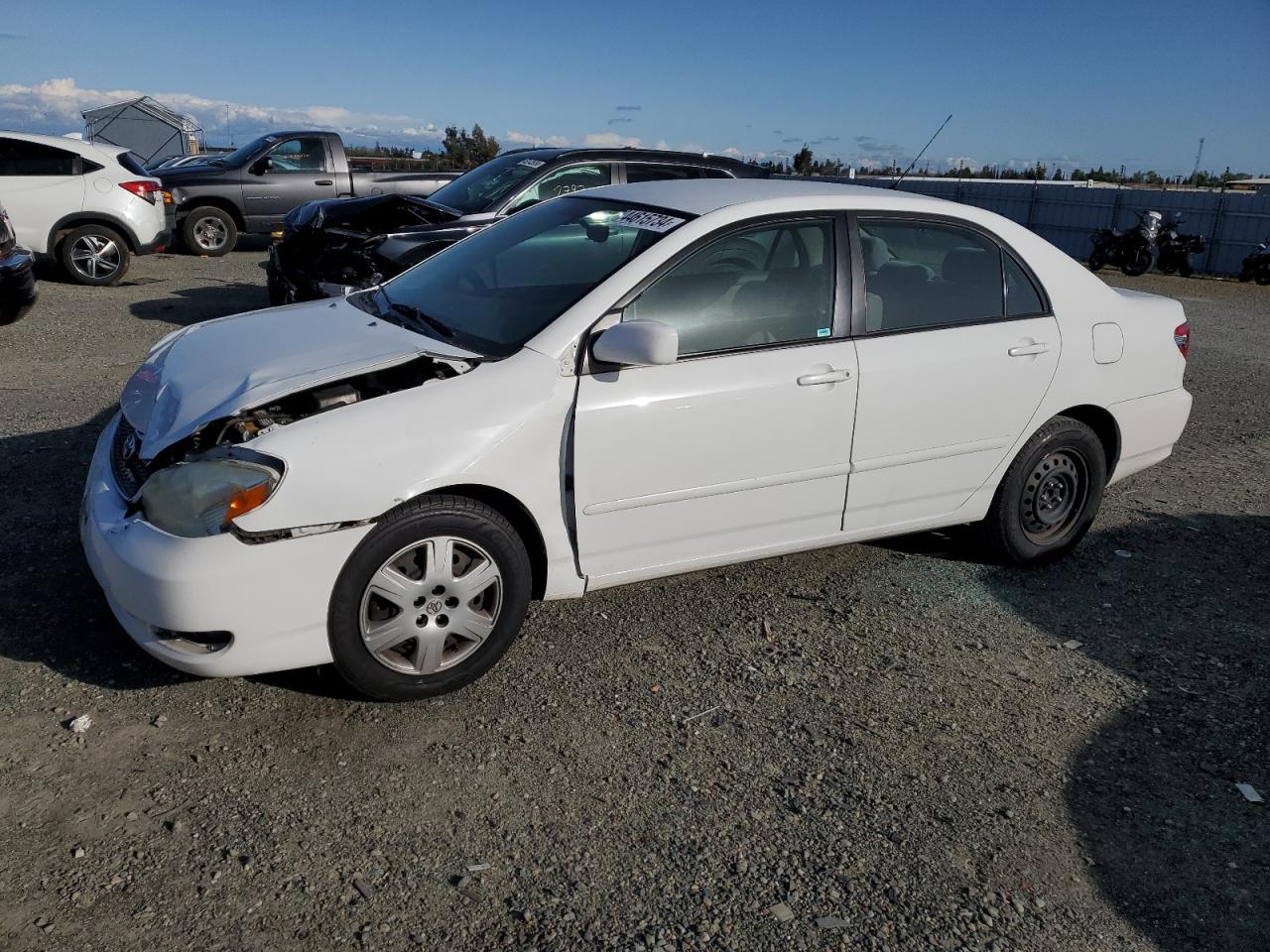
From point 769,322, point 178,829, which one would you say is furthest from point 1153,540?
point 178,829

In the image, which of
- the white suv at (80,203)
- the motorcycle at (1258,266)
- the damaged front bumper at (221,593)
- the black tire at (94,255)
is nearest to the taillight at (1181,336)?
the damaged front bumper at (221,593)

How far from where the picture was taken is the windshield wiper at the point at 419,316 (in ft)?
13.0

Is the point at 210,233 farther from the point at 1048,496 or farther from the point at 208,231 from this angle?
the point at 1048,496

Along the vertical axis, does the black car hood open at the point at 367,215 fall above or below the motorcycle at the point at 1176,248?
above

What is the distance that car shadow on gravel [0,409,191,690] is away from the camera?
363cm

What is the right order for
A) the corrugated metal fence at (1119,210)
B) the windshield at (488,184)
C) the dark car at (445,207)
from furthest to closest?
the corrugated metal fence at (1119,210)
the windshield at (488,184)
the dark car at (445,207)

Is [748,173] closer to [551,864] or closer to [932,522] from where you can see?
[932,522]

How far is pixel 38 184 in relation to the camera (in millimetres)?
11562

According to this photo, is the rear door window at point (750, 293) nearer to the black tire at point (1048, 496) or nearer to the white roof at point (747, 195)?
the white roof at point (747, 195)

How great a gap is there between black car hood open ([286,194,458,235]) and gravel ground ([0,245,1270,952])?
193 inches

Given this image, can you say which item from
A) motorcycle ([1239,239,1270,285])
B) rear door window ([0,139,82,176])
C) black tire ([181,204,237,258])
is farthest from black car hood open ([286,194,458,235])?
motorcycle ([1239,239,1270,285])

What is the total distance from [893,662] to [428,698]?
5.81 feet

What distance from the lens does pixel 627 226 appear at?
13.7 ft

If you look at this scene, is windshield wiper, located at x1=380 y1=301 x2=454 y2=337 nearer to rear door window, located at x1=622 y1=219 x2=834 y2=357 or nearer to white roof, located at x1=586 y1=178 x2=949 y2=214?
rear door window, located at x1=622 y1=219 x2=834 y2=357
